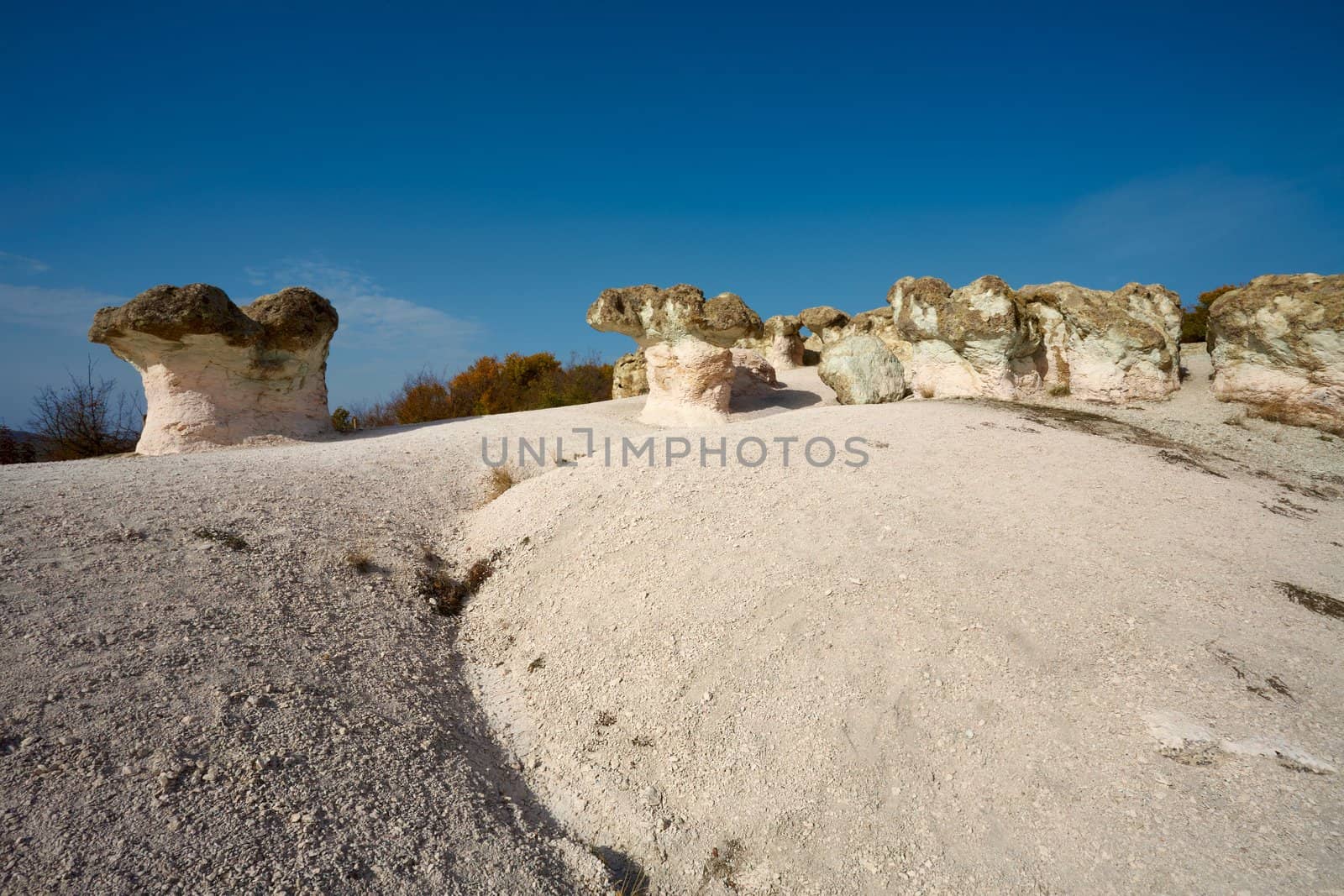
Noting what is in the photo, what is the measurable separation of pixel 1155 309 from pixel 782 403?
20.0 ft

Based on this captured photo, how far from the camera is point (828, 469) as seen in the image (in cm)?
555

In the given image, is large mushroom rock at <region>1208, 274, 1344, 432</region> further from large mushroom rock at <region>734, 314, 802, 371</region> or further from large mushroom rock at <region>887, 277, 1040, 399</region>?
large mushroom rock at <region>734, 314, 802, 371</region>

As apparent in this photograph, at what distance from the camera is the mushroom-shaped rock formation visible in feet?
32.5

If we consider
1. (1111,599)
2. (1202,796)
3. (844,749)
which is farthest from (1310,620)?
(844,749)

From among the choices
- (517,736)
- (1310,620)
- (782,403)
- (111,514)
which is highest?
(782,403)

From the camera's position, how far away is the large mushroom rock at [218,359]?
7.62m

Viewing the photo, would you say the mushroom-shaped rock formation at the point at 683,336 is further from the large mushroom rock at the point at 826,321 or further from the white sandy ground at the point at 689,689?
the large mushroom rock at the point at 826,321

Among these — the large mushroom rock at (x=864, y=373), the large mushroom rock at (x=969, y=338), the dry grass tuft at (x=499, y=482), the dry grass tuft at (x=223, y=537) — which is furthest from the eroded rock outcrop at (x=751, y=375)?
the dry grass tuft at (x=223, y=537)

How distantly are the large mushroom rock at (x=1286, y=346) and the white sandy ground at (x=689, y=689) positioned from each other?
3.35 m

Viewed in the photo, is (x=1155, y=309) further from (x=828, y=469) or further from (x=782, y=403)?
(x=828, y=469)

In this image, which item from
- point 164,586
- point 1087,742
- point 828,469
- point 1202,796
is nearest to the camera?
point 1202,796

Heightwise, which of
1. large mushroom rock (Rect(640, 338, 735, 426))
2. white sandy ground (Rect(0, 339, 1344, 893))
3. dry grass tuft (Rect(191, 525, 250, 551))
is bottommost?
white sandy ground (Rect(0, 339, 1344, 893))

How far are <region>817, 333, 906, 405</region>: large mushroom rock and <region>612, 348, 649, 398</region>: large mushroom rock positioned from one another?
4979mm


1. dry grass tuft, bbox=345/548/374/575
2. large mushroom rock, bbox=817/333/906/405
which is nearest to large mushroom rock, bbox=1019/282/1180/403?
large mushroom rock, bbox=817/333/906/405
